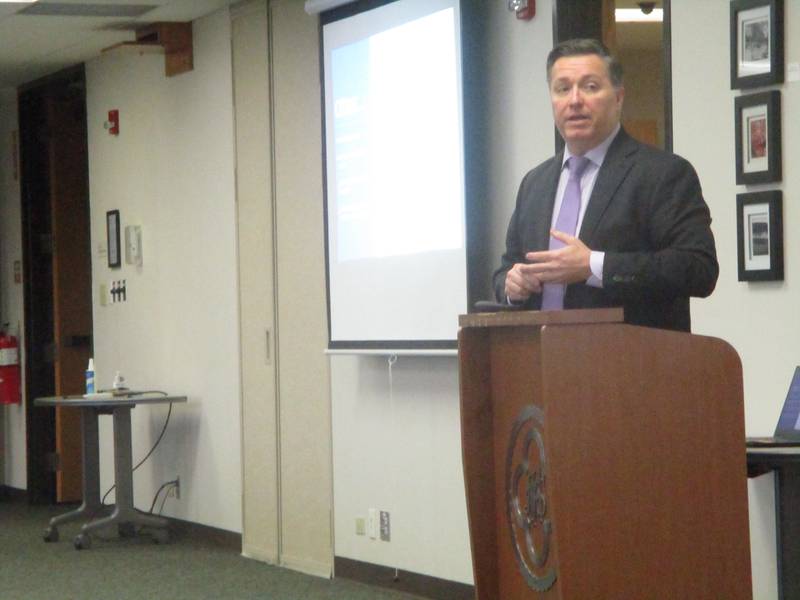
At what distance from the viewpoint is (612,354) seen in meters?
2.04

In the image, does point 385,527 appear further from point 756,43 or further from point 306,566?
point 756,43

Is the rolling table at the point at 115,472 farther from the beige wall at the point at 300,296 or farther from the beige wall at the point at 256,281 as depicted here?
the beige wall at the point at 300,296

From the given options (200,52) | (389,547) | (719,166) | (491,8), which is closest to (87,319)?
(200,52)

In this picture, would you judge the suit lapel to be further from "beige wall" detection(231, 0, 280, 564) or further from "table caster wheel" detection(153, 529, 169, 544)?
"table caster wheel" detection(153, 529, 169, 544)

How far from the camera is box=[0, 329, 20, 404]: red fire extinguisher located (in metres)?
8.39

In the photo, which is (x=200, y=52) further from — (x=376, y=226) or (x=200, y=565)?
(x=200, y=565)

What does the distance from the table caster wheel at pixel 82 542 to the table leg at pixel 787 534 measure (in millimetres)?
4075

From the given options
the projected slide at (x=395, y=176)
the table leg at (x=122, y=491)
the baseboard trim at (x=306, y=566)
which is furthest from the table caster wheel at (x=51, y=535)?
the projected slide at (x=395, y=176)

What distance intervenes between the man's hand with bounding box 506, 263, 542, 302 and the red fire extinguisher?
6.64 metres

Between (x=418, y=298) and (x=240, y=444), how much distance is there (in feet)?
5.91

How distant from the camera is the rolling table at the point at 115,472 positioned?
641 centimetres

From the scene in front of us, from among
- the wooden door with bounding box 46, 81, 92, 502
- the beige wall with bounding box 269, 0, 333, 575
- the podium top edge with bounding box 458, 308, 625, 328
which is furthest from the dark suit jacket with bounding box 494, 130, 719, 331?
the wooden door with bounding box 46, 81, 92, 502

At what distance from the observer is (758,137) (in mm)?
3451

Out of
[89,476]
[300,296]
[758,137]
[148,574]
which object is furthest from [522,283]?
[89,476]
